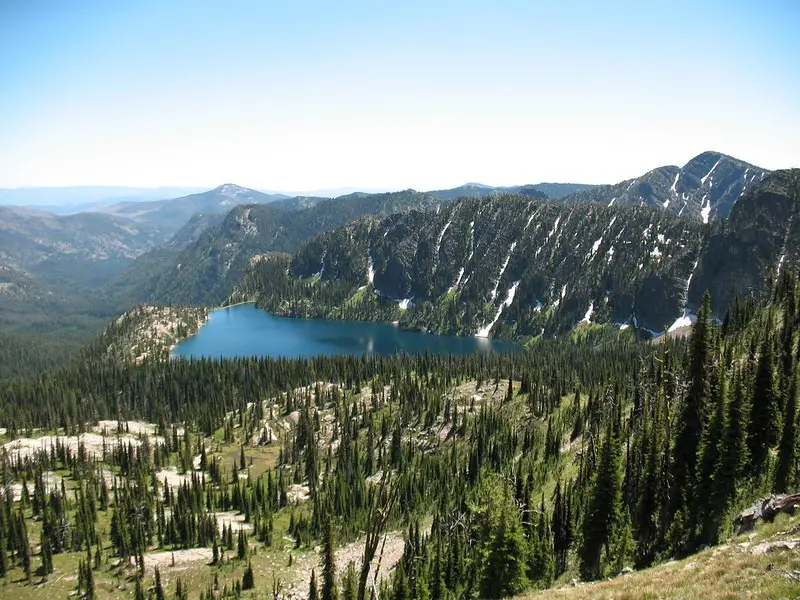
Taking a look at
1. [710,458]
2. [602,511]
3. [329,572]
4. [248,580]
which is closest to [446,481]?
[248,580]

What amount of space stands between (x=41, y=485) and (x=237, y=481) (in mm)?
48166

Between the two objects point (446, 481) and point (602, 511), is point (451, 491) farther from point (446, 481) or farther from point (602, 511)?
point (602, 511)

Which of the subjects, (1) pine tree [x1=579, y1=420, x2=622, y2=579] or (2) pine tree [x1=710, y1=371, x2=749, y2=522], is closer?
(2) pine tree [x1=710, y1=371, x2=749, y2=522]

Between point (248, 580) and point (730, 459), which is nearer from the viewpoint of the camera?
point (730, 459)

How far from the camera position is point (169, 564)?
111 meters

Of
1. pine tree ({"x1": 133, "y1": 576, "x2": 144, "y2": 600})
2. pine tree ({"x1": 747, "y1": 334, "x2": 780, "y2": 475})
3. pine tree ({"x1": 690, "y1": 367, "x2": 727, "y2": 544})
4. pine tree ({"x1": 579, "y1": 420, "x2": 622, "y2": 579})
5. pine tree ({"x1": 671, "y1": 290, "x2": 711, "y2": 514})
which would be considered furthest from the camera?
pine tree ({"x1": 133, "y1": 576, "x2": 144, "y2": 600})

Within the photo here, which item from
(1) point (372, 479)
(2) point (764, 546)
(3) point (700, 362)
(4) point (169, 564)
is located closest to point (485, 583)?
(2) point (764, 546)

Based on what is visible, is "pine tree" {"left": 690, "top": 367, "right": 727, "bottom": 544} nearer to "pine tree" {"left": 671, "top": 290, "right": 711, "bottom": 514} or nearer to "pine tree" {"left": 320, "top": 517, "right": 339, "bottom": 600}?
"pine tree" {"left": 671, "top": 290, "right": 711, "bottom": 514}

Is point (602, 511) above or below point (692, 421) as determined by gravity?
below

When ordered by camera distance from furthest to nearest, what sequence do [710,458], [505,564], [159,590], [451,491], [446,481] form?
[446,481] < [451,491] < [159,590] < [710,458] < [505,564]

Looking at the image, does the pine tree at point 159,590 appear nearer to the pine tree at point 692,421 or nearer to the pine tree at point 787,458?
the pine tree at point 692,421

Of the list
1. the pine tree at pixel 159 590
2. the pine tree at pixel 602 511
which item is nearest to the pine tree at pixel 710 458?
the pine tree at pixel 602 511

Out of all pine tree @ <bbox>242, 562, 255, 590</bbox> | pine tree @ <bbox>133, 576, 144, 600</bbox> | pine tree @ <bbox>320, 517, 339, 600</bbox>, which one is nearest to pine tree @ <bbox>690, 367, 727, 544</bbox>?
pine tree @ <bbox>320, 517, 339, 600</bbox>

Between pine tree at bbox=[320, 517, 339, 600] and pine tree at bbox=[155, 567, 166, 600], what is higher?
pine tree at bbox=[320, 517, 339, 600]
